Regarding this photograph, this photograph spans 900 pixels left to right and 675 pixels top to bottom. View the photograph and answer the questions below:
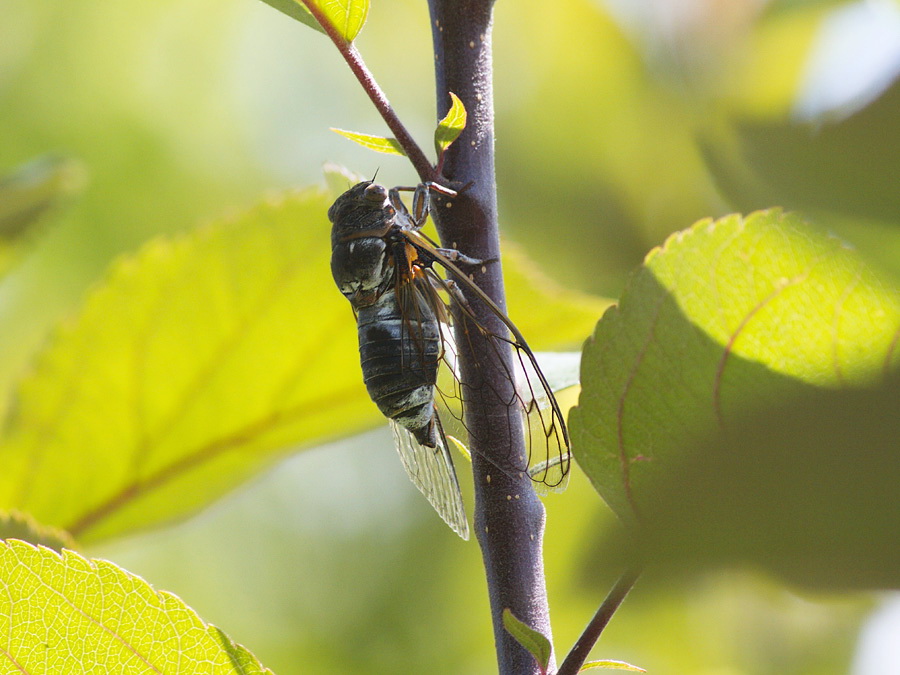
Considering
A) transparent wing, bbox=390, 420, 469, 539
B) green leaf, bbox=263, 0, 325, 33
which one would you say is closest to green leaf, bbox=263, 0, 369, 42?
green leaf, bbox=263, 0, 325, 33

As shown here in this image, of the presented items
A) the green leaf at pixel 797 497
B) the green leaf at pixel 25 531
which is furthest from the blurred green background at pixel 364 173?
the green leaf at pixel 797 497

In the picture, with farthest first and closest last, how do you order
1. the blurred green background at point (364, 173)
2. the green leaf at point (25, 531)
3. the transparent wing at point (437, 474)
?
the blurred green background at point (364, 173)
the transparent wing at point (437, 474)
the green leaf at point (25, 531)

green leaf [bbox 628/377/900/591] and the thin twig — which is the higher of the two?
green leaf [bbox 628/377/900/591]

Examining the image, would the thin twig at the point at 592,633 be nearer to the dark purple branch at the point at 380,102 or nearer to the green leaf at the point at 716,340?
the green leaf at the point at 716,340

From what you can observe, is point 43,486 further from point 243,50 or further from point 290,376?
point 243,50

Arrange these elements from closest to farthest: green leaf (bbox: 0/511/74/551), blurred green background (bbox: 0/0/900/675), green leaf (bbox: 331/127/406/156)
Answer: green leaf (bbox: 331/127/406/156) → green leaf (bbox: 0/511/74/551) → blurred green background (bbox: 0/0/900/675)

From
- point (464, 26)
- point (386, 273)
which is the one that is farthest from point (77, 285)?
point (464, 26)

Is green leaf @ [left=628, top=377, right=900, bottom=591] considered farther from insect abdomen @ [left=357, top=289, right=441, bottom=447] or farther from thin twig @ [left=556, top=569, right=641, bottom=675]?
insect abdomen @ [left=357, top=289, right=441, bottom=447]

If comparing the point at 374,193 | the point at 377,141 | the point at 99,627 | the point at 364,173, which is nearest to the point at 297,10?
the point at 377,141
